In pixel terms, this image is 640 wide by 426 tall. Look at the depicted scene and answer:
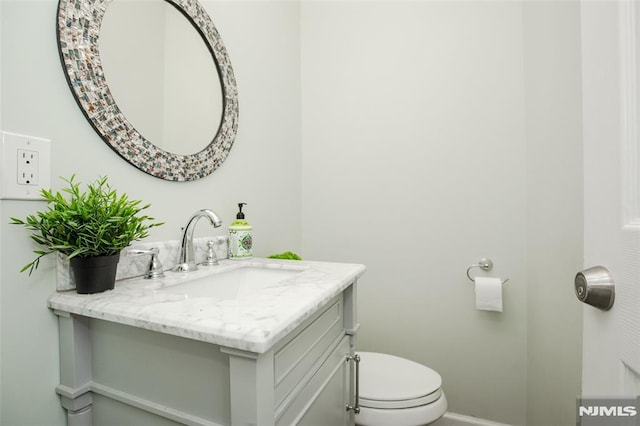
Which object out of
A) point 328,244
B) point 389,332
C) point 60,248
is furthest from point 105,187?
point 389,332

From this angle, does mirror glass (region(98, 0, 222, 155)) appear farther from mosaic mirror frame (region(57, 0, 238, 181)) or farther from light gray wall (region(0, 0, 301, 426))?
light gray wall (region(0, 0, 301, 426))

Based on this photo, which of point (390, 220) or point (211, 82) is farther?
point (390, 220)

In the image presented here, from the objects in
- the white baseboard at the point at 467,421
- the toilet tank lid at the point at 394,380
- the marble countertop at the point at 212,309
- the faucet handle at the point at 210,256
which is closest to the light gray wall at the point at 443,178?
the white baseboard at the point at 467,421

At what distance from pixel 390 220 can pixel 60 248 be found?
1369mm

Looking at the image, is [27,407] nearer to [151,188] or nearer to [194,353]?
[194,353]

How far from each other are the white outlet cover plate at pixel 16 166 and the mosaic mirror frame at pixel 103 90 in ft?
0.45

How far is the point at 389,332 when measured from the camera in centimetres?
162

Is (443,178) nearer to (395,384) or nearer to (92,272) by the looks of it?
(395,384)

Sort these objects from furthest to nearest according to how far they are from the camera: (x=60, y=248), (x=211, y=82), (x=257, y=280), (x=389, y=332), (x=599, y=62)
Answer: (x=389, y=332)
(x=211, y=82)
(x=257, y=280)
(x=60, y=248)
(x=599, y=62)

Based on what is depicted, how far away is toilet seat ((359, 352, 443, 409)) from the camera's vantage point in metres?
1.04

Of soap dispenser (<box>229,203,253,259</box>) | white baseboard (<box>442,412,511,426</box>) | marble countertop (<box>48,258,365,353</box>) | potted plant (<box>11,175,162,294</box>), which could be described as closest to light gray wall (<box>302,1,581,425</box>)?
white baseboard (<box>442,412,511,426</box>)

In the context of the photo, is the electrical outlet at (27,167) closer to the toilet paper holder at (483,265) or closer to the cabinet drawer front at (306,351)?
the cabinet drawer front at (306,351)

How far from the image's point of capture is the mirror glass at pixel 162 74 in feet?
2.59

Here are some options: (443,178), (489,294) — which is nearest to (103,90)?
(443,178)
